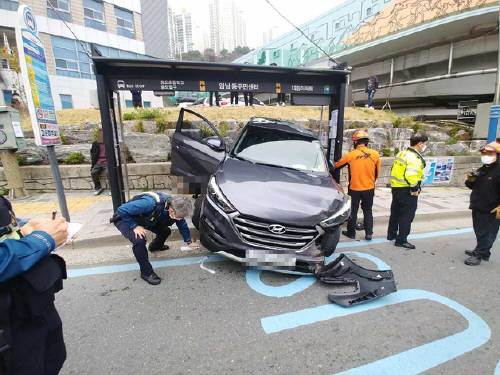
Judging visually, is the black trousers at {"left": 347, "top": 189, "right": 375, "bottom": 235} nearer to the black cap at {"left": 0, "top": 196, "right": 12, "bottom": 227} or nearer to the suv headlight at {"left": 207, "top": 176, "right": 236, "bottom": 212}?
the suv headlight at {"left": 207, "top": 176, "right": 236, "bottom": 212}

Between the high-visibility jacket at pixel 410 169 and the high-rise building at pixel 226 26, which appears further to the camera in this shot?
the high-rise building at pixel 226 26

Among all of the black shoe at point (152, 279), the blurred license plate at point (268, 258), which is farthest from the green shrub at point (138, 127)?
the blurred license plate at point (268, 258)

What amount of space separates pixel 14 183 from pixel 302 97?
19.5 ft

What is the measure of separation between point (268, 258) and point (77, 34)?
77.3 ft

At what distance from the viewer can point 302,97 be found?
5176 mm

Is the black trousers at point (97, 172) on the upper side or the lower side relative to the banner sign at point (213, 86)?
lower

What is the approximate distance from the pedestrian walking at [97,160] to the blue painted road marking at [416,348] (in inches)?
207

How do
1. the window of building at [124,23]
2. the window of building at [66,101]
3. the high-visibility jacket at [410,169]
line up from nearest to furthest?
the high-visibility jacket at [410,169] → the window of building at [66,101] → the window of building at [124,23]

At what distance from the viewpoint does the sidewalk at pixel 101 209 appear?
407cm

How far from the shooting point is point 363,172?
4223 mm

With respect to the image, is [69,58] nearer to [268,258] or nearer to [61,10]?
[61,10]

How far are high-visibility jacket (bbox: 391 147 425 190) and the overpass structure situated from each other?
50.5 ft

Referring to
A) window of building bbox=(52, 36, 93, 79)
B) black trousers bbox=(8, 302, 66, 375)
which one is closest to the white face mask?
black trousers bbox=(8, 302, 66, 375)

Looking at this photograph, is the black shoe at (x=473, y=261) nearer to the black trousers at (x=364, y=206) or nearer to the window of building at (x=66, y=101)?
the black trousers at (x=364, y=206)
